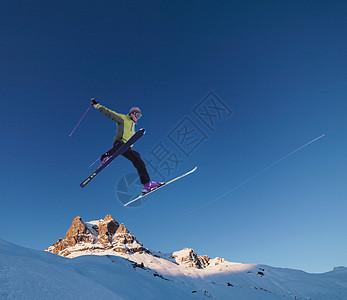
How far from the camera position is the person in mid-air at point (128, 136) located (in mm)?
7198

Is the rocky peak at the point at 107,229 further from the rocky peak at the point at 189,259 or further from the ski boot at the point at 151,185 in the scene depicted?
the ski boot at the point at 151,185

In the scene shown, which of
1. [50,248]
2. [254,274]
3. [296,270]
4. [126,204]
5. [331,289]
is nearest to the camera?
[126,204]

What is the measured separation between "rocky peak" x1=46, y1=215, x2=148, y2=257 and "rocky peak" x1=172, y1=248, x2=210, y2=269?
2225cm

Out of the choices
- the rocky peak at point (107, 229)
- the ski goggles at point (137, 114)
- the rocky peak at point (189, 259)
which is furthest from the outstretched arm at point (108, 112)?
the rocky peak at point (189, 259)

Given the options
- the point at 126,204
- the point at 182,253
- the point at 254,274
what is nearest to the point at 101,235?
the point at 182,253

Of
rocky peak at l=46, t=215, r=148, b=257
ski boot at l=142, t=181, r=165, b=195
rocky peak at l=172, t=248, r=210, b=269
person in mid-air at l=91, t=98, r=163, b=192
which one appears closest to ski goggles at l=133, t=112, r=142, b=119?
person in mid-air at l=91, t=98, r=163, b=192

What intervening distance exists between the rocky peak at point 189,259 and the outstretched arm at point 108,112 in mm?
127477

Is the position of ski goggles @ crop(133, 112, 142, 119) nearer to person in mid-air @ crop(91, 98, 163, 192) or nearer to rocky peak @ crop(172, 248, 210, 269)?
person in mid-air @ crop(91, 98, 163, 192)

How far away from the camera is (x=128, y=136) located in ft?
24.8

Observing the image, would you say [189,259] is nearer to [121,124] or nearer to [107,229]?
[107,229]

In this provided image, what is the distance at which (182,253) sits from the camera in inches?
5049

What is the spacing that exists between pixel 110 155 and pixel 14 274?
5633mm

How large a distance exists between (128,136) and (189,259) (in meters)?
130

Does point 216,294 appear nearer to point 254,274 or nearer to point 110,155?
point 110,155
